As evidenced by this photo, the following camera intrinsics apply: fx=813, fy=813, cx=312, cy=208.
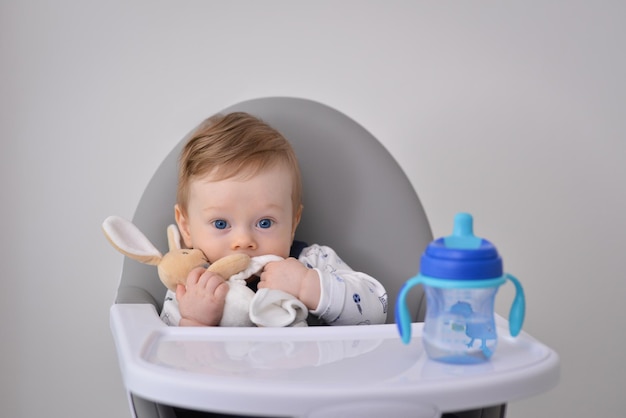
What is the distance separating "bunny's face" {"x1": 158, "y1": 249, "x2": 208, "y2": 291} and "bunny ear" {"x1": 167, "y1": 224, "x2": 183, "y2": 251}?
61 millimetres

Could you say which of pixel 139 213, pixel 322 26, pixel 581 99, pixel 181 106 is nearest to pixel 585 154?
pixel 581 99

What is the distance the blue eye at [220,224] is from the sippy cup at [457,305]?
445 mm

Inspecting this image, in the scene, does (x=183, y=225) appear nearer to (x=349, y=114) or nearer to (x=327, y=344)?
(x=327, y=344)

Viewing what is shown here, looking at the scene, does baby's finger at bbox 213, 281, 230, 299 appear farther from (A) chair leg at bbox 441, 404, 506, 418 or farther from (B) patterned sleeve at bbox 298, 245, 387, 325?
(A) chair leg at bbox 441, 404, 506, 418

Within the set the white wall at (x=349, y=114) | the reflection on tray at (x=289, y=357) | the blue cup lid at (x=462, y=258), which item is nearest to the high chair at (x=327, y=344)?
the reflection on tray at (x=289, y=357)

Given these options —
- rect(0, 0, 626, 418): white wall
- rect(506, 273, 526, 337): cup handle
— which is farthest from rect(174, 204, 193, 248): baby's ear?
rect(506, 273, 526, 337): cup handle

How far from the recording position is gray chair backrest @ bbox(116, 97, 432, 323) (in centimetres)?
135

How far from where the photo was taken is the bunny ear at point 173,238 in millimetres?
1279

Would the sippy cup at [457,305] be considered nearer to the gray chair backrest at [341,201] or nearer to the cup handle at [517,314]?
the cup handle at [517,314]

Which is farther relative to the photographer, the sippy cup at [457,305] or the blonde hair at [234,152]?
the blonde hair at [234,152]

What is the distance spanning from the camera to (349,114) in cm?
181

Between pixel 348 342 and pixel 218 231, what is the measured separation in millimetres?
340

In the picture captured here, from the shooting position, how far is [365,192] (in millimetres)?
1376

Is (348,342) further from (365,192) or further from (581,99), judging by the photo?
(581,99)
